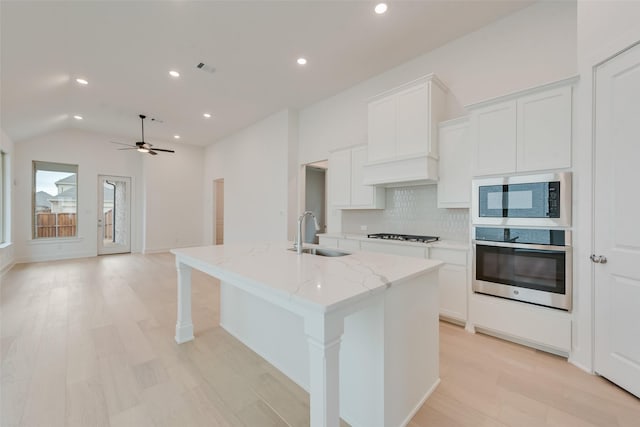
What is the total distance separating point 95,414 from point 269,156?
4829mm

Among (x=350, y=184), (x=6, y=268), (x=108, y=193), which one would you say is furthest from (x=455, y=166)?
(x=108, y=193)

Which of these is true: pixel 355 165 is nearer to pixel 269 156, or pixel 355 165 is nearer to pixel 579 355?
pixel 269 156

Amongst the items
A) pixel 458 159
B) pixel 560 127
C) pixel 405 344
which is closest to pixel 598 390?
pixel 405 344

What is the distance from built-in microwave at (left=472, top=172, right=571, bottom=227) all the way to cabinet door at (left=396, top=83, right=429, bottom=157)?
80cm

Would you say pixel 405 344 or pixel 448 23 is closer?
pixel 405 344

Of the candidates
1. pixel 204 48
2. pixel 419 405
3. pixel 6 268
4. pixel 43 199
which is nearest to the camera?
pixel 419 405

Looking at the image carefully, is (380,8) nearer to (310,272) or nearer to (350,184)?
(350,184)

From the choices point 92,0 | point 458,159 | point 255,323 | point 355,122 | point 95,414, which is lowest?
point 95,414

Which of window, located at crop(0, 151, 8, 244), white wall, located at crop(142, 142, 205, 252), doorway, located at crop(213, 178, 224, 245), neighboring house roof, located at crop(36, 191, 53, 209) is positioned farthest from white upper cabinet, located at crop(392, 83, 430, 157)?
neighboring house roof, located at crop(36, 191, 53, 209)

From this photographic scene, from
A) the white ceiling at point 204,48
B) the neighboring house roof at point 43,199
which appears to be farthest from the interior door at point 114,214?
the white ceiling at point 204,48

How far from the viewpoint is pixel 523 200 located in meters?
2.31

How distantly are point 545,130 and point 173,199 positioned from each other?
849 cm

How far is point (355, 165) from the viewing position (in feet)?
13.2

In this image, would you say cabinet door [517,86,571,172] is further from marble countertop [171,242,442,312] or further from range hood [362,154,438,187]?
marble countertop [171,242,442,312]
